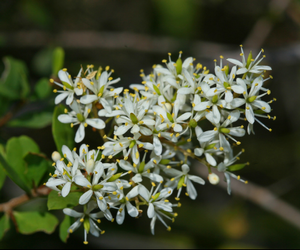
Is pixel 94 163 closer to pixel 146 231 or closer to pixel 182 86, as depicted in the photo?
pixel 182 86

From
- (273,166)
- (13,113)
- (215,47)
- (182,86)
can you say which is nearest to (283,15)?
(215,47)

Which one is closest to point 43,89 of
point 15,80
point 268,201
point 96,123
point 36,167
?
point 15,80

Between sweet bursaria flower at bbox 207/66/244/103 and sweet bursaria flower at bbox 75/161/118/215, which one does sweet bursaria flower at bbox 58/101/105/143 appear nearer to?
sweet bursaria flower at bbox 75/161/118/215

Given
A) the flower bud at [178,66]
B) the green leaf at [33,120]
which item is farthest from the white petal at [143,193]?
the green leaf at [33,120]

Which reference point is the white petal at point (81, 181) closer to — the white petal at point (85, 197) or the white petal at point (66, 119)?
the white petal at point (85, 197)

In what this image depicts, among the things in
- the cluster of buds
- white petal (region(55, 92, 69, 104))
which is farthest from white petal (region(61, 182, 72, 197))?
white petal (region(55, 92, 69, 104))

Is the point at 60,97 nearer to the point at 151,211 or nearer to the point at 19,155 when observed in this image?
the point at 19,155
